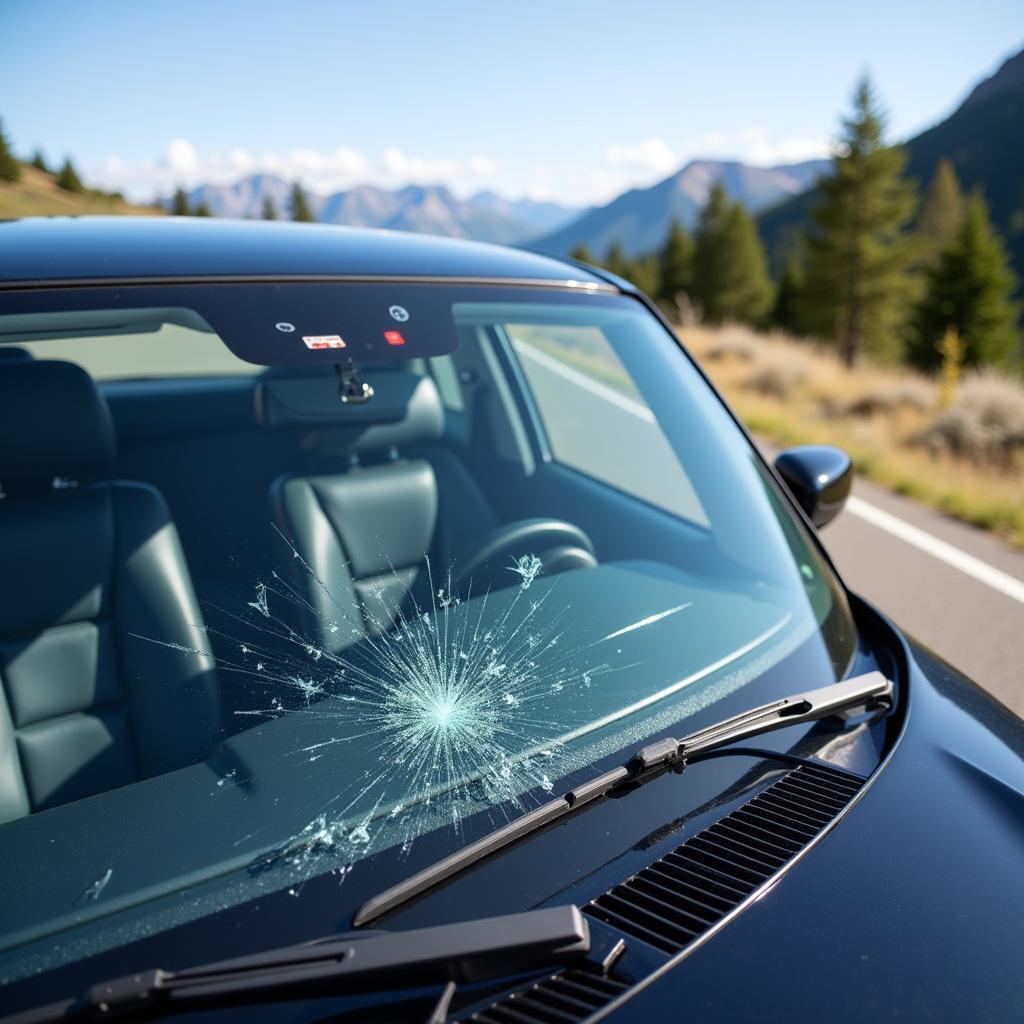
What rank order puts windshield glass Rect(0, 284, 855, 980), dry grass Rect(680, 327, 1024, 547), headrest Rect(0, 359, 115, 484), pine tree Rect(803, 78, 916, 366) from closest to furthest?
windshield glass Rect(0, 284, 855, 980) → headrest Rect(0, 359, 115, 484) → dry grass Rect(680, 327, 1024, 547) → pine tree Rect(803, 78, 916, 366)

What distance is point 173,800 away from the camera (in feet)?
3.99

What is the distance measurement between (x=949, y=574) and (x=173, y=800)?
4.98 meters

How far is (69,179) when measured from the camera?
7106cm

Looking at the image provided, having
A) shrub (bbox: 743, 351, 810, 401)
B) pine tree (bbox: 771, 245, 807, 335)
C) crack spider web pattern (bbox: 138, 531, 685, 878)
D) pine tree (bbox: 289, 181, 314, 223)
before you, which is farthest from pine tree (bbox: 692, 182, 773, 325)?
crack spider web pattern (bbox: 138, 531, 685, 878)

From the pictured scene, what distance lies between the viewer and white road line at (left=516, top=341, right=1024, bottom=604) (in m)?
4.86

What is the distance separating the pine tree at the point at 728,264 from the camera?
62938mm

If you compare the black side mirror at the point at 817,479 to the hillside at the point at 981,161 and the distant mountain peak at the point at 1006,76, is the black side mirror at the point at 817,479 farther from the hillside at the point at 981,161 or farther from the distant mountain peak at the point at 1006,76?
the distant mountain peak at the point at 1006,76

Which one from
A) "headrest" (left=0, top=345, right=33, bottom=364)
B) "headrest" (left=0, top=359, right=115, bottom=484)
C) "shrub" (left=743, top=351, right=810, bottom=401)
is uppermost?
"headrest" (left=0, top=345, right=33, bottom=364)

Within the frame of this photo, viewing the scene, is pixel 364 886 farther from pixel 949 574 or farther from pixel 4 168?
pixel 4 168

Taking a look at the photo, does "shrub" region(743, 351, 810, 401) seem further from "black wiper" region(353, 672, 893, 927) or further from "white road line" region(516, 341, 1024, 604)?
"black wiper" region(353, 672, 893, 927)

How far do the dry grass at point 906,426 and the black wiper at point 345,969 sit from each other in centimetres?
600

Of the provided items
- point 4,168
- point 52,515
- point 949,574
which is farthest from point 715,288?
point 52,515

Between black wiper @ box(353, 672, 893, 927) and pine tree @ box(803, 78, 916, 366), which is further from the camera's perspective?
pine tree @ box(803, 78, 916, 366)

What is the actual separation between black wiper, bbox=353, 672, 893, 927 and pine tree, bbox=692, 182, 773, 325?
63465 mm
